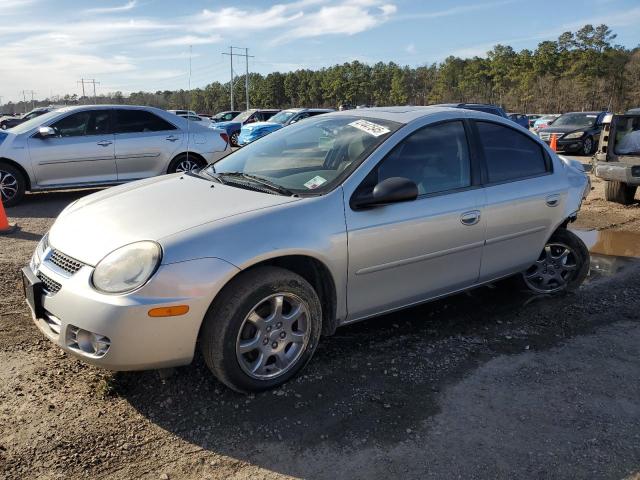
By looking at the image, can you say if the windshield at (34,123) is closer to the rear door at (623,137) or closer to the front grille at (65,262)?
the front grille at (65,262)

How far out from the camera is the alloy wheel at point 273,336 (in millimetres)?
2975

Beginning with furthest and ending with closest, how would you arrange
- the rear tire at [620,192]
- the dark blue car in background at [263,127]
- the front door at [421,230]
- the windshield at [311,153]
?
the dark blue car in background at [263,127]
the rear tire at [620,192]
the windshield at [311,153]
the front door at [421,230]

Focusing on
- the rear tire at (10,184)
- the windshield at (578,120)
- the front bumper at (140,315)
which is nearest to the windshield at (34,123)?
the rear tire at (10,184)

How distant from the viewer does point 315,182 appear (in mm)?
3400

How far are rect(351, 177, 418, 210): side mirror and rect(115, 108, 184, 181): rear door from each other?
22.1ft

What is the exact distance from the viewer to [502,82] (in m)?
71.9

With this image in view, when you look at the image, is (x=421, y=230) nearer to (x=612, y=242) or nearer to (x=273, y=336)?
(x=273, y=336)

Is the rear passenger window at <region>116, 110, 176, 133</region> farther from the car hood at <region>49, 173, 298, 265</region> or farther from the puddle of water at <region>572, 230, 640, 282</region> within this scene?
the puddle of water at <region>572, 230, 640, 282</region>

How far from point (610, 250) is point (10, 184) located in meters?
8.52

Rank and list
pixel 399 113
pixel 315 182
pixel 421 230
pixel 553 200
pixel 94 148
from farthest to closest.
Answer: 1. pixel 94 148
2. pixel 553 200
3. pixel 399 113
4. pixel 421 230
5. pixel 315 182

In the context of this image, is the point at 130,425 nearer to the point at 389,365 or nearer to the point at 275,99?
the point at 389,365

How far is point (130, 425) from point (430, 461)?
1513mm

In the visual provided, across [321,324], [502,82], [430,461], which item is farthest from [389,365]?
[502,82]

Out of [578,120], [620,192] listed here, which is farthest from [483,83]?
[620,192]
